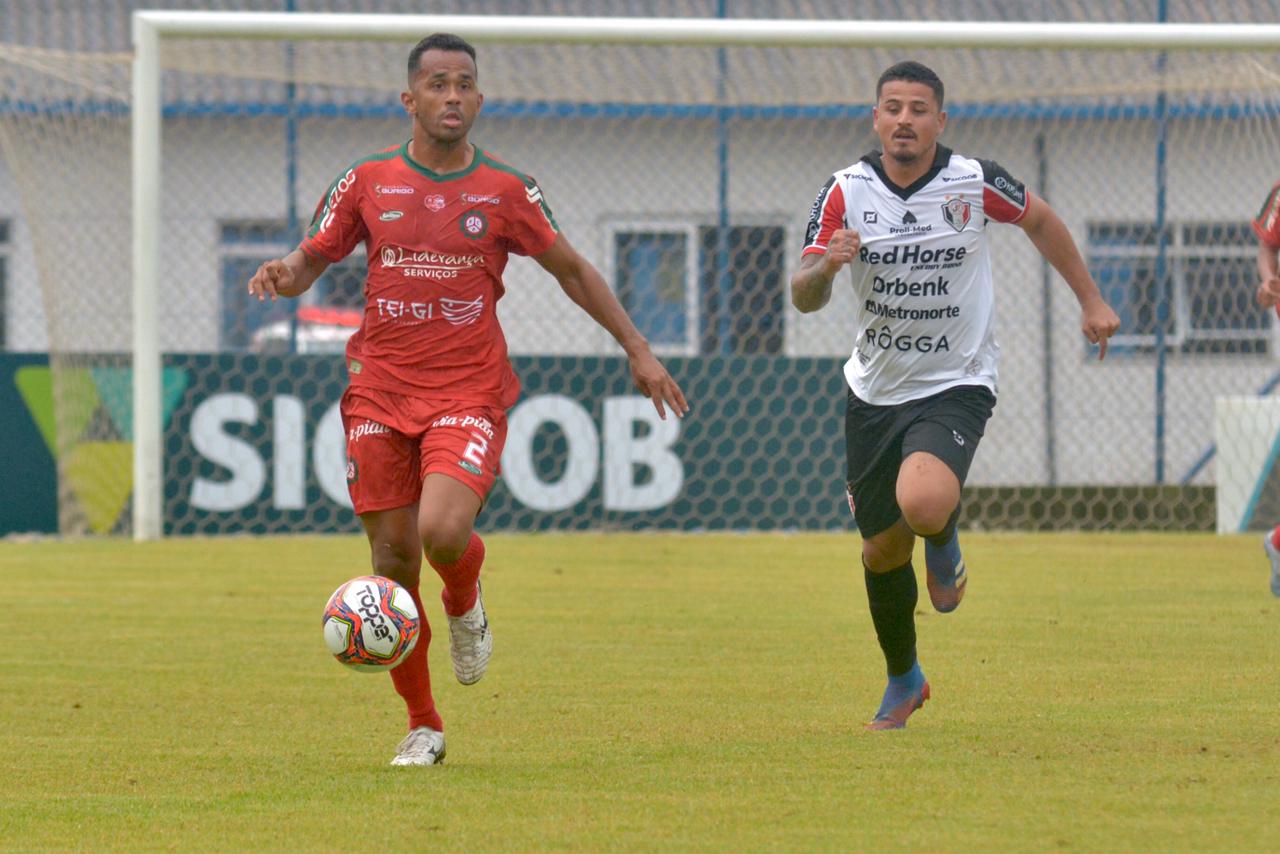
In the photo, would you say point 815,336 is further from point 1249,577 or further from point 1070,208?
point 1249,577

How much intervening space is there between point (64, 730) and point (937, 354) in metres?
3.15

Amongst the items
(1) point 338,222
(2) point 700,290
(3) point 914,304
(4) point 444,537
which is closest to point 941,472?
(3) point 914,304

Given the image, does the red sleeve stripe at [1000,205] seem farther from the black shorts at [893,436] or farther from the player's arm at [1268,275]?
the player's arm at [1268,275]

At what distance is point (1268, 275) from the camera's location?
29.0 ft

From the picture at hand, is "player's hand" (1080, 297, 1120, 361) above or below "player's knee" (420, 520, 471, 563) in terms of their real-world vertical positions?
above

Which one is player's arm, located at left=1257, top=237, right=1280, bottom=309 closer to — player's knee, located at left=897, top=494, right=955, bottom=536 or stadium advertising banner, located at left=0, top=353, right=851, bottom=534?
player's knee, located at left=897, top=494, right=955, bottom=536

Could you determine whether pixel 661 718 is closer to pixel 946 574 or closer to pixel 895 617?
pixel 895 617

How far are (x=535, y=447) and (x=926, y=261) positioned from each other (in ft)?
28.1

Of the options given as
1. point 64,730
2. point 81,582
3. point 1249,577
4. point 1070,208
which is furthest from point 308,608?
point 1070,208

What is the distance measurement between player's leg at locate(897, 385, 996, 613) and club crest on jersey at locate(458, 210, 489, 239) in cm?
157

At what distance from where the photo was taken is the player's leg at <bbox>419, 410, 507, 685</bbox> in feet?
18.0

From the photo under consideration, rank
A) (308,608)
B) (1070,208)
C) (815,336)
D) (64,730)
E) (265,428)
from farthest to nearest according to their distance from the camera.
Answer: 1. (1070,208)
2. (815,336)
3. (265,428)
4. (308,608)
5. (64,730)

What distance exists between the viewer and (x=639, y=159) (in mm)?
18250

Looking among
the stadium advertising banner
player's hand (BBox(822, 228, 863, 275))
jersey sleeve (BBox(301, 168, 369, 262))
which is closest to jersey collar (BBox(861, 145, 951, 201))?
player's hand (BBox(822, 228, 863, 275))
